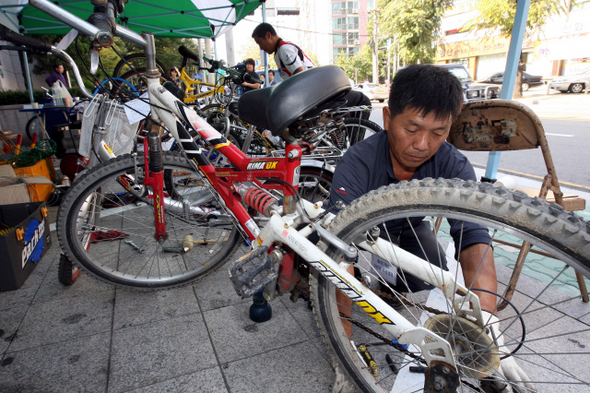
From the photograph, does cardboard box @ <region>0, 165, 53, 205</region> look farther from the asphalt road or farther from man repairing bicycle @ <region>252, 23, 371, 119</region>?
the asphalt road

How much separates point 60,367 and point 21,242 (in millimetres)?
1115

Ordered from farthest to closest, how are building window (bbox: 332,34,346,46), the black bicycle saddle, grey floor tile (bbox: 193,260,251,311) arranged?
building window (bbox: 332,34,346,46) < grey floor tile (bbox: 193,260,251,311) < the black bicycle saddle


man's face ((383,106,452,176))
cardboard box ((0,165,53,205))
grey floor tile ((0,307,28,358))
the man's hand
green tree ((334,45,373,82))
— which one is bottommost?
grey floor tile ((0,307,28,358))

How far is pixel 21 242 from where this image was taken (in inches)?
92.4

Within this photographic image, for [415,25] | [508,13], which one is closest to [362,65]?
[415,25]

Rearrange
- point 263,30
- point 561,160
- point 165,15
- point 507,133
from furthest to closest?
1. point 165,15
2. point 561,160
3. point 263,30
4. point 507,133

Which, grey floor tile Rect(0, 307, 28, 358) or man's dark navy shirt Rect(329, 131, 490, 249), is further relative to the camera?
grey floor tile Rect(0, 307, 28, 358)

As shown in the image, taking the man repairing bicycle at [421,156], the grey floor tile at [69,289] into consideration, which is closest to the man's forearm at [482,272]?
the man repairing bicycle at [421,156]

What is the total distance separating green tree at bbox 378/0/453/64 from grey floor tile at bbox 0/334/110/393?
26.4 meters

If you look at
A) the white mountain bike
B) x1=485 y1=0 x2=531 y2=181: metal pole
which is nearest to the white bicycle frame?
the white mountain bike

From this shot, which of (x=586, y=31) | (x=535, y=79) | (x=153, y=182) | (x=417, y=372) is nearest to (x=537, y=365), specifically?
(x=417, y=372)

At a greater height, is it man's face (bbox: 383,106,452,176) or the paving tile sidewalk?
man's face (bbox: 383,106,452,176)

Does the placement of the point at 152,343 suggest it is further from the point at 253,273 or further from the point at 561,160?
the point at 561,160

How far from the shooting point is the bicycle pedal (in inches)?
58.3
